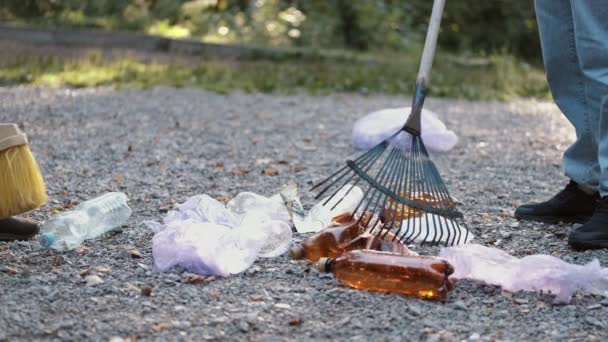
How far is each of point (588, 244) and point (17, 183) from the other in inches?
68.5

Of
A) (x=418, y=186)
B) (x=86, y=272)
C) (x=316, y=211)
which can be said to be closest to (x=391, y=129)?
(x=316, y=211)

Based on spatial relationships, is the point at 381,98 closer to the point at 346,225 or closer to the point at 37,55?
the point at 37,55

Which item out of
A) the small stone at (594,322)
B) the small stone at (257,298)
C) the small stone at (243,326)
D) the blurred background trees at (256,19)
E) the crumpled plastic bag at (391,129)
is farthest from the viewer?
the blurred background trees at (256,19)

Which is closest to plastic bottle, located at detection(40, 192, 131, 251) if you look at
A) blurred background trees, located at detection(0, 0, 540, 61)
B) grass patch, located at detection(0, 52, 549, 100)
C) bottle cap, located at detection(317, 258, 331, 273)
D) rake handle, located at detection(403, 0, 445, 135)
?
bottle cap, located at detection(317, 258, 331, 273)

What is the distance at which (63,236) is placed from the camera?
282cm

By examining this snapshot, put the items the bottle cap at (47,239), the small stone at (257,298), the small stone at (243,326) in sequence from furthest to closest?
the bottle cap at (47,239) < the small stone at (257,298) < the small stone at (243,326)

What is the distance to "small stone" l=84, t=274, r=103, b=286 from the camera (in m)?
2.42

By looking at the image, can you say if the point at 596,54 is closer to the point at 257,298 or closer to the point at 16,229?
the point at 257,298

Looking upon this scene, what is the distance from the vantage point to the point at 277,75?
24.7 feet

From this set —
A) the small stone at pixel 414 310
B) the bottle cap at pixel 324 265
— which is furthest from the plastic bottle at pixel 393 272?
the small stone at pixel 414 310

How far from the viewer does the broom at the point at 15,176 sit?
254 cm

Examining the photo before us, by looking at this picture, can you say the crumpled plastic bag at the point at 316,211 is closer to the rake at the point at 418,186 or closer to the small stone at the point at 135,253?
the rake at the point at 418,186

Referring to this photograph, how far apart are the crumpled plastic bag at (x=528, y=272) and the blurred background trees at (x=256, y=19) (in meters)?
6.83

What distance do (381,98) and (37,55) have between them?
298 cm
